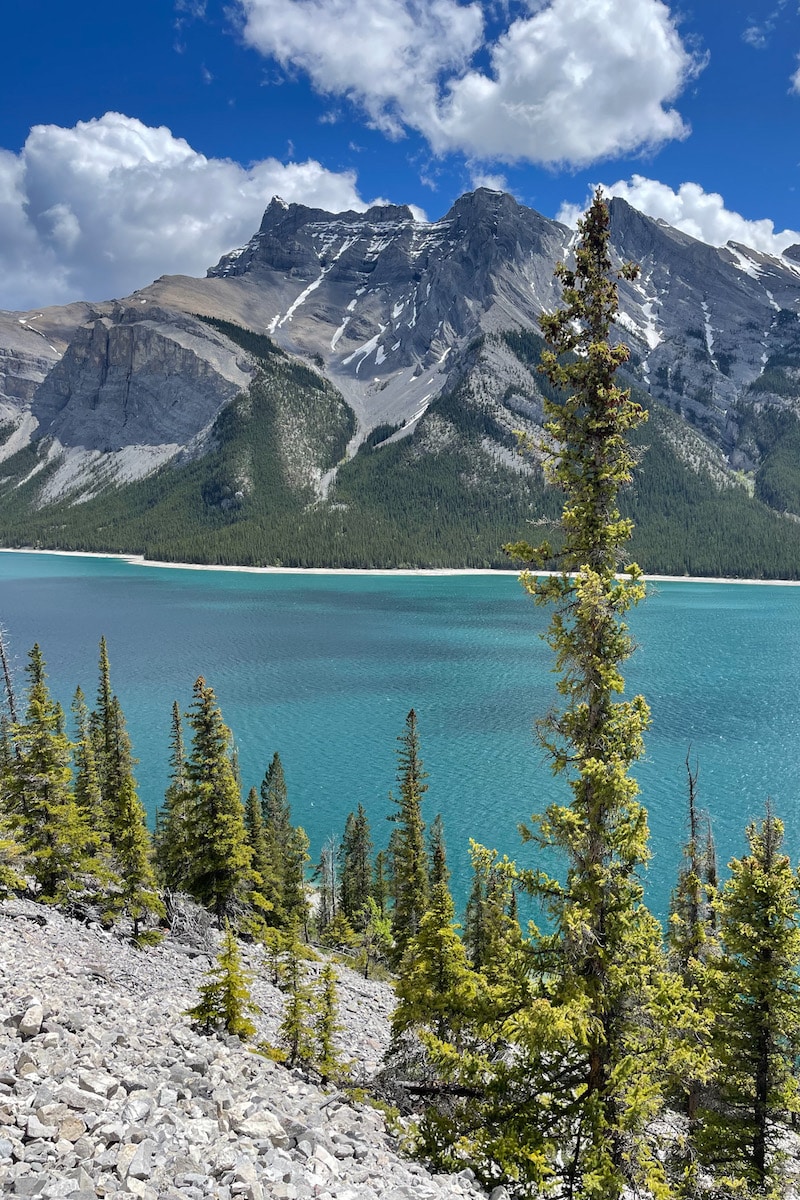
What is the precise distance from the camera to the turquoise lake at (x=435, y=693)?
59.2 metres

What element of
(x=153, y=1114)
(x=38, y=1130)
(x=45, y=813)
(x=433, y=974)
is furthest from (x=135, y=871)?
(x=38, y=1130)

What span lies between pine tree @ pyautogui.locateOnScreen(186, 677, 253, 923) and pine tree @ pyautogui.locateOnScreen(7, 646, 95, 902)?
Result: 414 centimetres

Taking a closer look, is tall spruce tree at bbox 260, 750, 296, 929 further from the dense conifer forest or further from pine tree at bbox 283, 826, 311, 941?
the dense conifer forest

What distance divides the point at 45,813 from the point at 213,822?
237 inches

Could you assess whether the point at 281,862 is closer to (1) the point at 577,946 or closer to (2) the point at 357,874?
(2) the point at 357,874

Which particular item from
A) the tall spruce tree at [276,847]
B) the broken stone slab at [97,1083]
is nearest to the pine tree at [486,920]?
the broken stone slab at [97,1083]

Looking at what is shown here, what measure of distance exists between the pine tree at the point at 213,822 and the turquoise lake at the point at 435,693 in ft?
51.5

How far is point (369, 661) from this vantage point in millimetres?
110688

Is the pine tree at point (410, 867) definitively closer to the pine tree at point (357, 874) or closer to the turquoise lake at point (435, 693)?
the pine tree at point (357, 874)

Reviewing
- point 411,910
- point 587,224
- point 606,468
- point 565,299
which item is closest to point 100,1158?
point 606,468

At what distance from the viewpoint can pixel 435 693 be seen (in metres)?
93.0

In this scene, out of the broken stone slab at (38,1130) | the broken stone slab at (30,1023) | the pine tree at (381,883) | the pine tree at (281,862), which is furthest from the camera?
the pine tree at (381,883)

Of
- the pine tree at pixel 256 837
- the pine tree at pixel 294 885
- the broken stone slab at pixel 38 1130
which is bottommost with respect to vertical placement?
the pine tree at pixel 294 885

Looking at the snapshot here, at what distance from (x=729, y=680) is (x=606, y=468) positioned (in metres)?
99.3
